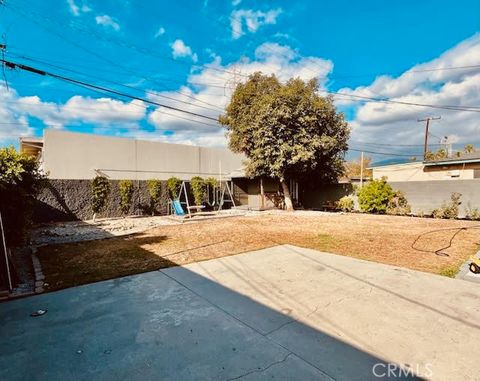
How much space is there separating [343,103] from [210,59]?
7.76m

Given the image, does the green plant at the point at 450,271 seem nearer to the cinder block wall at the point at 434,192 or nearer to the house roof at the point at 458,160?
the cinder block wall at the point at 434,192

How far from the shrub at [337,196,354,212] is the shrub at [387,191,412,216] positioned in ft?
6.44

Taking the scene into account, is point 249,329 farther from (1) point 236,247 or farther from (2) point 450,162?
(2) point 450,162

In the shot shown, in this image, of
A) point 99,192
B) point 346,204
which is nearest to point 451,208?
point 346,204

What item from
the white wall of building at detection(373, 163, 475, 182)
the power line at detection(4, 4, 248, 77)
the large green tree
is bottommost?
the white wall of building at detection(373, 163, 475, 182)

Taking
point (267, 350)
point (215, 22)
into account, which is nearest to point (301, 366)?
point (267, 350)

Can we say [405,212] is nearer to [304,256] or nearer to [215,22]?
[304,256]

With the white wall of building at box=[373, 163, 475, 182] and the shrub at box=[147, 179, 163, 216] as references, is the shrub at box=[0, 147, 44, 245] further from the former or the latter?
the white wall of building at box=[373, 163, 475, 182]

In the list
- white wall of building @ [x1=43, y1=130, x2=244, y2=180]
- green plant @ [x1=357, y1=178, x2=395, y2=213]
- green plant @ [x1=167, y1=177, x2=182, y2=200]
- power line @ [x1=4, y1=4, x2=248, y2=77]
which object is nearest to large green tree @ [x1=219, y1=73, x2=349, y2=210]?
green plant @ [x1=357, y1=178, x2=395, y2=213]

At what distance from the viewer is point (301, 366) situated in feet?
6.85

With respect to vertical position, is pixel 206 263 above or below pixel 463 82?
below

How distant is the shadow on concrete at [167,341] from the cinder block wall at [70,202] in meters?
8.41

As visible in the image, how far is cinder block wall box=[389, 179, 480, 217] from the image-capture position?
1159cm

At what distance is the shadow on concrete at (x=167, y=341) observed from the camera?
204 cm
